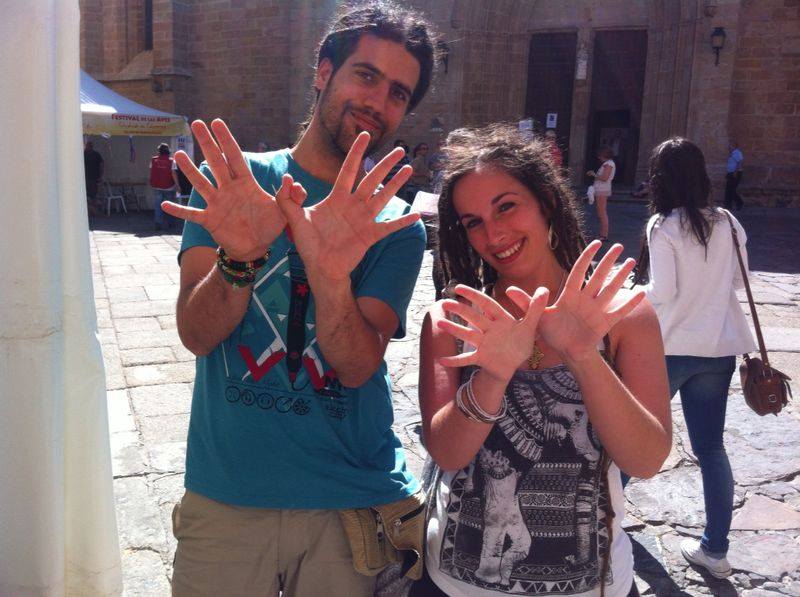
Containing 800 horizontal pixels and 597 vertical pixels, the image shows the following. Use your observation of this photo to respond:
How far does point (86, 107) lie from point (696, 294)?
A: 14.8 m

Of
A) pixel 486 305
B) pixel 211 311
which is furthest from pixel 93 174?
pixel 486 305

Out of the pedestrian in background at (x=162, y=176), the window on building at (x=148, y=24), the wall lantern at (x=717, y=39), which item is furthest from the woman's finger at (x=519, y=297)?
the window on building at (x=148, y=24)

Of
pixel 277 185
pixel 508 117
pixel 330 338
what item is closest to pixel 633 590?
A: pixel 330 338

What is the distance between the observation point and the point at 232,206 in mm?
1446

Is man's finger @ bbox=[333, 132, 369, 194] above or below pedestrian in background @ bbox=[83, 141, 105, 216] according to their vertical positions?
above

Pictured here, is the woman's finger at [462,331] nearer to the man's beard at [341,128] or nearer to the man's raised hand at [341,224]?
the man's raised hand at [341,224]

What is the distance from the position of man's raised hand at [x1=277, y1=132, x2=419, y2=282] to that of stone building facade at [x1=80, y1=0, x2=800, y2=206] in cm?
1441

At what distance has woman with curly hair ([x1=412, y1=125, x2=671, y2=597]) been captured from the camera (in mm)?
1316

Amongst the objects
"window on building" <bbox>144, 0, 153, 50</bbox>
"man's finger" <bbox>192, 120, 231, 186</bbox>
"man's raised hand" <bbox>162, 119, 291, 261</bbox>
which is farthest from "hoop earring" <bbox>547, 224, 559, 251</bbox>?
"window on building" <bbox>144, 0, 153, 50</bbox>

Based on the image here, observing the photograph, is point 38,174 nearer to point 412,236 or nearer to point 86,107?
point 412,236

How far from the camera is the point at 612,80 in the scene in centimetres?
1909

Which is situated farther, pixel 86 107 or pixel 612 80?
pixel 612 80

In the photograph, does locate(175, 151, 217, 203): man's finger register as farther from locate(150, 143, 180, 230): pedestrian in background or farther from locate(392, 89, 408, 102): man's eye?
locate(150, 143, 180, 230): pedestrian in background

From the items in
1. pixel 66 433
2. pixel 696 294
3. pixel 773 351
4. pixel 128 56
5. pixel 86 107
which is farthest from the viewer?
pixel 128 56
